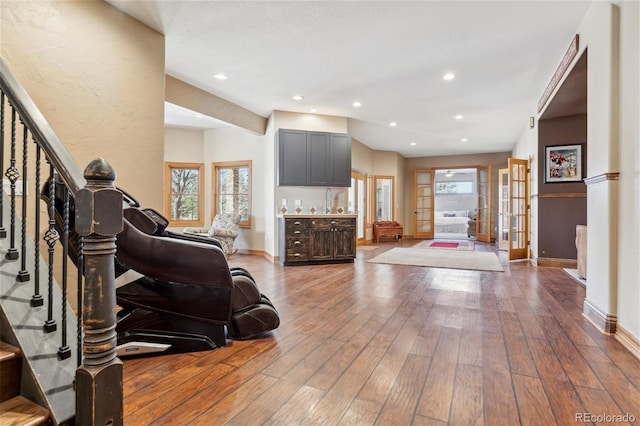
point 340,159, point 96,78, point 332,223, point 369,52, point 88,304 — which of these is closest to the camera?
point 88,304

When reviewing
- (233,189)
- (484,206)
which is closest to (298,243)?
(233,189)

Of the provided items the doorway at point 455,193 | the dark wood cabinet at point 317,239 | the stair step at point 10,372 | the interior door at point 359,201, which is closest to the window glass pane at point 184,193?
the dark wood cabinet at point 317,239

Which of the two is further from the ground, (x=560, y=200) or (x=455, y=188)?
(x=455, y=188)

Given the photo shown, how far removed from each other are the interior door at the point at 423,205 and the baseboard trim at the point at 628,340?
9291 mm

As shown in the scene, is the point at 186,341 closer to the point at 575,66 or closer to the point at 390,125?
the point at 575,66

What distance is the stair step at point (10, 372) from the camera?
1.30 meters

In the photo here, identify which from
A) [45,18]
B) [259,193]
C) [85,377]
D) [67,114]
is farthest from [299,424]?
[259,193]

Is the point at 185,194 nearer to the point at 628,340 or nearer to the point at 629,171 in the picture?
the point at 629,171

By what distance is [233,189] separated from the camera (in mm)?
7617

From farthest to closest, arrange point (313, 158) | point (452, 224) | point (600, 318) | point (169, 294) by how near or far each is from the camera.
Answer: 1. point (452, 224)
2. point (313, 158)
3. point (600, 318)
4. point (169, 294)

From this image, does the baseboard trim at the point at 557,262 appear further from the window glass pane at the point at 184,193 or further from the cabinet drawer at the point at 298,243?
the window glass pane at the point at 184,193

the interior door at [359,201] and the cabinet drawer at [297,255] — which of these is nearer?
the cabinet drawer at [297,255]

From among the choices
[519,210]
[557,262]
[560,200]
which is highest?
[560,200]

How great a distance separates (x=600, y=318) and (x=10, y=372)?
3.77m
